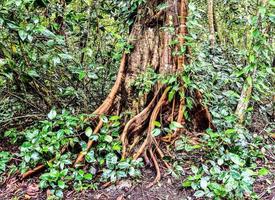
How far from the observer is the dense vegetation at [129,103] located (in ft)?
9.72

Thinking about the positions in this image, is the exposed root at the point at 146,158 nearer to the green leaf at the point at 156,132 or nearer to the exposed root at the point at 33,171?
the green leaf at the point at 156,132

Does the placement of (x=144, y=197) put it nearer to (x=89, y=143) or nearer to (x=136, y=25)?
(x=89, y=143)

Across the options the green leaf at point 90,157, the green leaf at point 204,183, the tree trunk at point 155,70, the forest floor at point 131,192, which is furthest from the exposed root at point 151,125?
the green leaf at point 204,183

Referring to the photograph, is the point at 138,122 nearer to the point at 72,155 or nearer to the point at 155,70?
the point at 155,70

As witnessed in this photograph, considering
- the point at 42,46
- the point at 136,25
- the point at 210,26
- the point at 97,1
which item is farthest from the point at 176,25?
the point at 210,26

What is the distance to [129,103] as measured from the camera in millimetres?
3514

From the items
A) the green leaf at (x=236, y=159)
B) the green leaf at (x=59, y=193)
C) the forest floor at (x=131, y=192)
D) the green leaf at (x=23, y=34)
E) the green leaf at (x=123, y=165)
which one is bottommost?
the forest floor at (x=131, y=192)

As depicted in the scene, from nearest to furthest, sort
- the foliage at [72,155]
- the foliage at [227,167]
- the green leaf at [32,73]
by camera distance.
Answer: the foliage at [227,167], the foliage at [72,155], the green leaf at [32,73]

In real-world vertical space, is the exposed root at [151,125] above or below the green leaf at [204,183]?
above

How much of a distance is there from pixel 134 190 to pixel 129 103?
99cm

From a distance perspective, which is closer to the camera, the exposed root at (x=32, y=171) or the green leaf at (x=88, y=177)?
the green leaf at (x=88, y=177)

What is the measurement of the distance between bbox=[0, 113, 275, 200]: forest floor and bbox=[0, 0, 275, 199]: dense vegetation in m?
0.03

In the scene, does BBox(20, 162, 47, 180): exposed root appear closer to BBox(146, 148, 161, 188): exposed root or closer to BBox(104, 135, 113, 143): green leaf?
BBox(104, 135, 113, 143): green leaf

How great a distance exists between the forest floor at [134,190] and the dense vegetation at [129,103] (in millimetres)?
35
